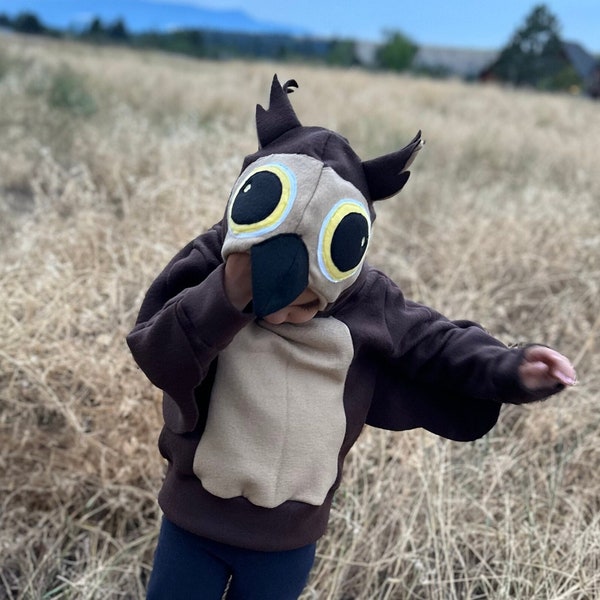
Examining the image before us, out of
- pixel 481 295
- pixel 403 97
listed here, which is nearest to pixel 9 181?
pixel 481 295

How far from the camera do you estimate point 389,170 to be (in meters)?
1.07

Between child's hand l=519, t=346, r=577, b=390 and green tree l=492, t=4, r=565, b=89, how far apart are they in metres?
29.9

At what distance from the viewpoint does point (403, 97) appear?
35.7 ft

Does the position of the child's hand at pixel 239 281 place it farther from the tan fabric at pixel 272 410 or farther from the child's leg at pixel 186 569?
the child's leg at pixel 186 569

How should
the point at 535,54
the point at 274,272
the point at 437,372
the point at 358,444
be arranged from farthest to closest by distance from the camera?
the point at 535,54 → the point at 358,444 → the point at 437,372 → the point at 274,272

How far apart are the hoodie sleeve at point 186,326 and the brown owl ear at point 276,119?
0.54 ft

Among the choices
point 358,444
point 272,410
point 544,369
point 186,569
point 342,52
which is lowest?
point 358,444

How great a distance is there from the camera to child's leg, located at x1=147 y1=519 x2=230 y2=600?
3.92 feet

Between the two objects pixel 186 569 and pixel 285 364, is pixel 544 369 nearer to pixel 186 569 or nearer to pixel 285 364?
pixel 285 364

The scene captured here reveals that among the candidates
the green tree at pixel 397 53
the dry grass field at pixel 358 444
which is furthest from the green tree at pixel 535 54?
the dry grass field at pixel 358 444

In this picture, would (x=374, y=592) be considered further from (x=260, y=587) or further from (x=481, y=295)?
(x=481, y=295)

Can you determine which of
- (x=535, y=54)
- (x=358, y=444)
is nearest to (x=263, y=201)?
(x=358, y=444)

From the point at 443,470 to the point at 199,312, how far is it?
4.03 ft

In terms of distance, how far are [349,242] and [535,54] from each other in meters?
31.7
